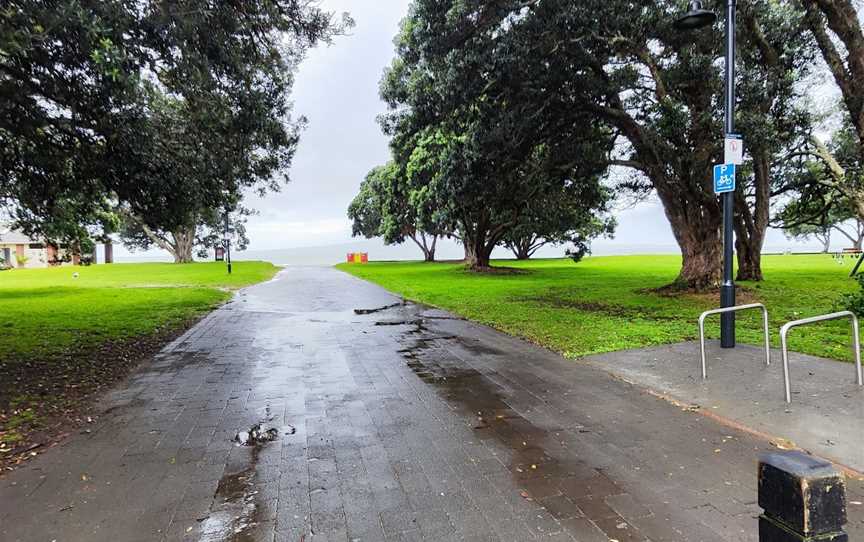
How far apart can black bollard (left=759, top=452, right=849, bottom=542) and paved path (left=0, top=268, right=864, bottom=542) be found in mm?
1410

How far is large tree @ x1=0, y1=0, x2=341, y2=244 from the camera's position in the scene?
4.98 m

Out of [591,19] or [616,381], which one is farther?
[591,19]

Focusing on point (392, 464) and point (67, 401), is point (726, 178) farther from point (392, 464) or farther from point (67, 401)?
point (67, 401)

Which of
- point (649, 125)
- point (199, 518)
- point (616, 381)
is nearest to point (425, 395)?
point (616, 381)

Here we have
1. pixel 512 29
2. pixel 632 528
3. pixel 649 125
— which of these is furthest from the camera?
pixel 649 125

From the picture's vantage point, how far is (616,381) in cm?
581

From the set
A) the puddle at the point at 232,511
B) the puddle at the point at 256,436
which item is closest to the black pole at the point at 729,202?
the puddle at the point at 256,436

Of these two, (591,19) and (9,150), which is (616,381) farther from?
(9,150)

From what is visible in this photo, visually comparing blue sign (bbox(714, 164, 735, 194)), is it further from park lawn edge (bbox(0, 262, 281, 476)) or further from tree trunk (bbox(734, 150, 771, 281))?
tree trunk (bbox(734, 150, 771, 281))

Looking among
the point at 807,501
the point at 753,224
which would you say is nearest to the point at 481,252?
the point at 753,224

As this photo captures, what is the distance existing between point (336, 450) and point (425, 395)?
162cm

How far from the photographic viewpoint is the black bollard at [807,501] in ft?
4.63

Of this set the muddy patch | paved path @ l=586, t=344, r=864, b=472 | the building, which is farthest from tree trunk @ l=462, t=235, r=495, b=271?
the building

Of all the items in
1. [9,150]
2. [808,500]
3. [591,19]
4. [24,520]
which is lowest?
[24,520]
